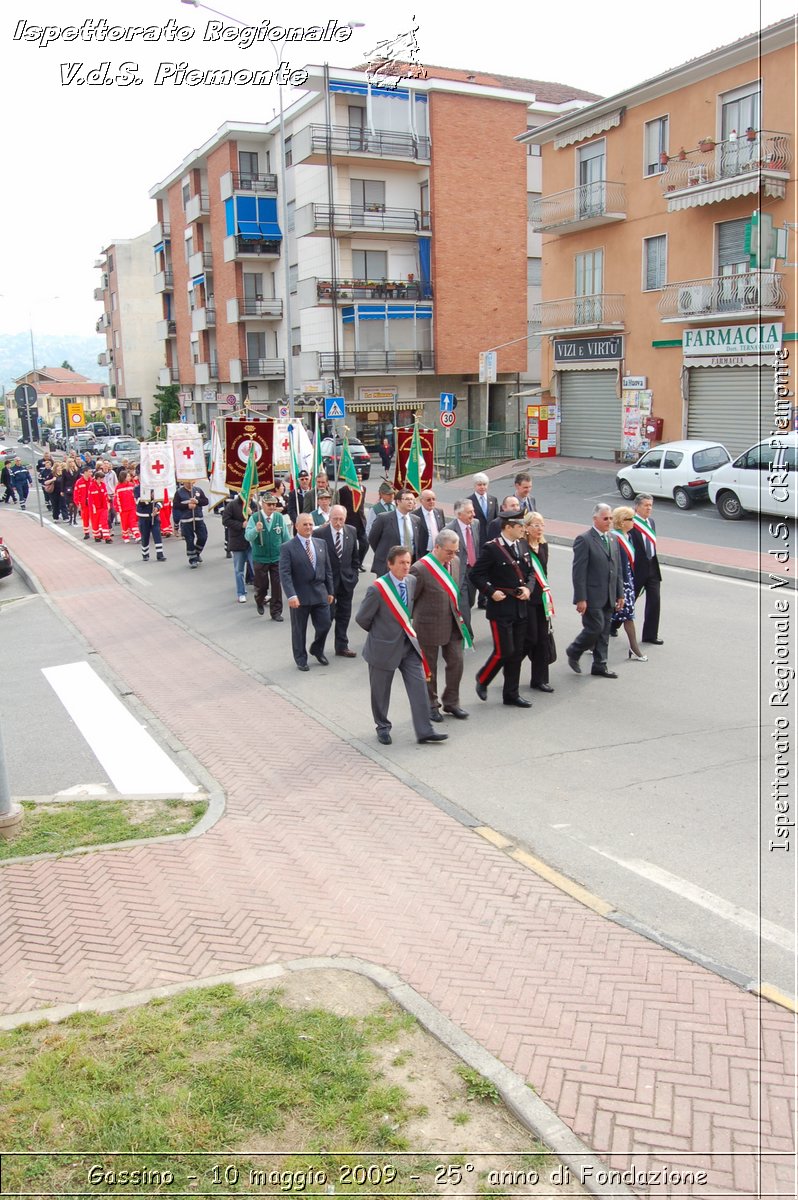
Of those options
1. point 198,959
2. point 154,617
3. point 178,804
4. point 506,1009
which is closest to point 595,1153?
point 506,1009

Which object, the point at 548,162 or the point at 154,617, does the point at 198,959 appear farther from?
the point at 548,162

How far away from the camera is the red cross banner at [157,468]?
2161 cm

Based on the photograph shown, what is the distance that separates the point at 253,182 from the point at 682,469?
35.0 meters

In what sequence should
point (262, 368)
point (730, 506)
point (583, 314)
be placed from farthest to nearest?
point (262, 368), point (583, 314), point (730, 506)

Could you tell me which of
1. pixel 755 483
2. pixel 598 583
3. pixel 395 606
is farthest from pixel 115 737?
pixel 755 483

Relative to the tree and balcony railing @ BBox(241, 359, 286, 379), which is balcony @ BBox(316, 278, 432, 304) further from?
the tree

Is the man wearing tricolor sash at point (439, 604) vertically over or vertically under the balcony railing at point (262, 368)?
under

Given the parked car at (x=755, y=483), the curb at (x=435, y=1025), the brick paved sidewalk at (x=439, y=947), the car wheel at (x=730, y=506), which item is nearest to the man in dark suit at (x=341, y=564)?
the brick paved sidewalk at (x=439, y=947)

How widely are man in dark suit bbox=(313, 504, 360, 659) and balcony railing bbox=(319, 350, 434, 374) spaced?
106ft

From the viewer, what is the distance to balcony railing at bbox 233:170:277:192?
162ft

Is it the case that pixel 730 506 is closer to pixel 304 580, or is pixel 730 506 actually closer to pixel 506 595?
pixel 304 580

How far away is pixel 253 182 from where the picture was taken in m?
49.6

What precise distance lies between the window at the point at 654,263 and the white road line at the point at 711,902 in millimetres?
24860

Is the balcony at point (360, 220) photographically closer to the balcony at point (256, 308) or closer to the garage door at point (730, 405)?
the balcony at point (256, 308)
